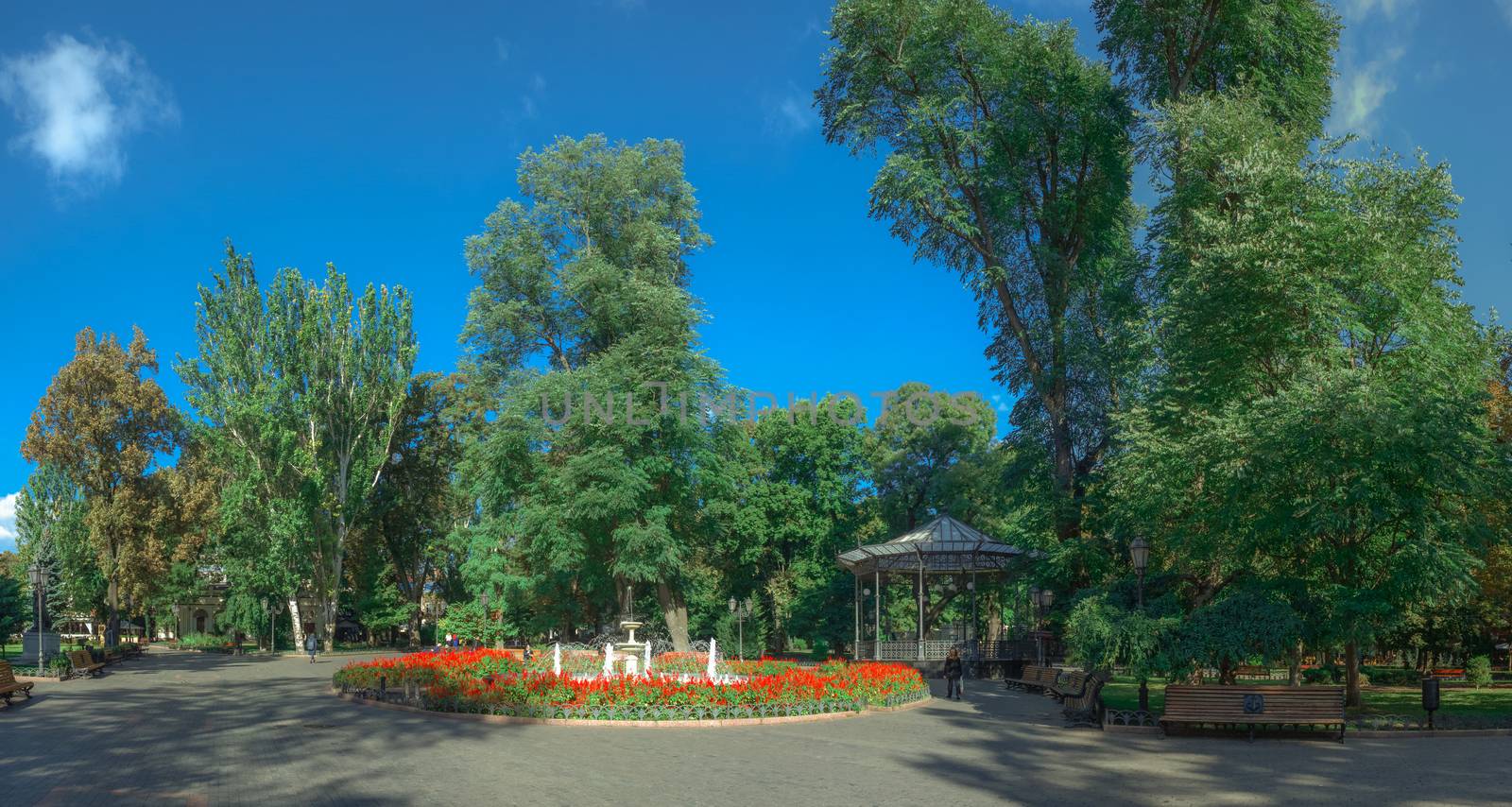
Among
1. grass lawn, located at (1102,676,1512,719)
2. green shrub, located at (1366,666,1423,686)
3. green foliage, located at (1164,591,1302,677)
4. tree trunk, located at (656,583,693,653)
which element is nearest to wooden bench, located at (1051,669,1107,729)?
grass lawn, located at (1102,676,1512,719)

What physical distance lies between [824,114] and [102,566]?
35551 millimetres

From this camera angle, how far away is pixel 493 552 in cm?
4006

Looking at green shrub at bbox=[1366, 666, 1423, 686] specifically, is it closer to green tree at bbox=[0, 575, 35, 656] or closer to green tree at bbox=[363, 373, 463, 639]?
green tree at bbox=[363, 373, 463, 639]

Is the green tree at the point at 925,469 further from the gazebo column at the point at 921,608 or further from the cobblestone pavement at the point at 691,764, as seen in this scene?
the cobblestone pavement at the point at 691,764

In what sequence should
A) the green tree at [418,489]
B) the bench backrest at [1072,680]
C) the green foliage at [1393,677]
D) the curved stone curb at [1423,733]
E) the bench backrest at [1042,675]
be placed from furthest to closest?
the green tree at [418,489] < the green foliage at [1393,677] < the bench backrest at [1042,675] < the bench backrest at [1072,680] < the curved stone curb at [1423,733]

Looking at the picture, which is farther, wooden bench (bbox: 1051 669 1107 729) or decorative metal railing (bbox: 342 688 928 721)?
decorative metal railing (bbox: 342 688 928 721)

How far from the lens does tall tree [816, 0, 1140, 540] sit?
30203 mm

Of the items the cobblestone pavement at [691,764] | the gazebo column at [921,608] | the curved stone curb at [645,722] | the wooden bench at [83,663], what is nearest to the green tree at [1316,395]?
the cobblestone pavement at [691,764]

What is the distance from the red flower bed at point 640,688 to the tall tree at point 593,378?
12.4 m

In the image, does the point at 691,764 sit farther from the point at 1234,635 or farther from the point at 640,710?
Result: the point at 1234,635

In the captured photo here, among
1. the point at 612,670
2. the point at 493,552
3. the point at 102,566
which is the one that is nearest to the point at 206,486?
the point at 102,566

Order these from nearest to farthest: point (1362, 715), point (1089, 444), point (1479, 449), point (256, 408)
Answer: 1. point (1479, 449)
2. point (1362, 715)
3. point (1089, 444)
4. point (256, 408)

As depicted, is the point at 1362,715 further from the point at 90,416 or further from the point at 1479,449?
the point at 90,416

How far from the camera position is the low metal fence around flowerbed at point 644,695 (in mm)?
17328
